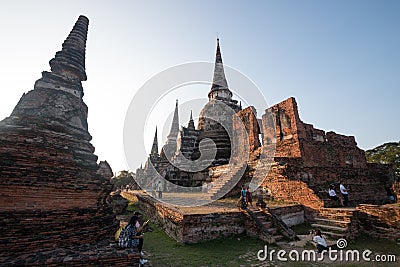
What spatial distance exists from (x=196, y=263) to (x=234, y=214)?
2559 mm

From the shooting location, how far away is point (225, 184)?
12.2 metres

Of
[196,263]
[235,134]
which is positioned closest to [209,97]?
[235,134]

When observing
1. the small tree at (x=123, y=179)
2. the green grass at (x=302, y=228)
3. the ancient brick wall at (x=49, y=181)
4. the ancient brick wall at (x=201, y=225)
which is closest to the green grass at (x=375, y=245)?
the green grass at (x=302, y=228)

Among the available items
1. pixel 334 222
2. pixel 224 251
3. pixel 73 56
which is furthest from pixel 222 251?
pixel 73 56

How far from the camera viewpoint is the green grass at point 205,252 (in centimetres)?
510

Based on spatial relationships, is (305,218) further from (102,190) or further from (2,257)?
(2,257)

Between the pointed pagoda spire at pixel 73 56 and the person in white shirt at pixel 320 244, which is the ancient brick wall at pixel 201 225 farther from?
the pointed pagoda spire at pixel 73 56

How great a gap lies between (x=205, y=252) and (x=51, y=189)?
13.5 ft

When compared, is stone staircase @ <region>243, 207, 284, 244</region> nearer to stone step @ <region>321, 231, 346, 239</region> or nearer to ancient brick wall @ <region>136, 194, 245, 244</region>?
ancient brick wall @ <region>136, 194, 245, 244</region>

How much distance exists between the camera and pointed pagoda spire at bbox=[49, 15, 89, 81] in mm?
7496

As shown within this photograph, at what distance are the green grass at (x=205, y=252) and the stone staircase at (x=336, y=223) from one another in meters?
2.30

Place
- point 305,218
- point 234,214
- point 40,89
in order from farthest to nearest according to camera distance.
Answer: point 305,218 → point 234,214 → point 40,89

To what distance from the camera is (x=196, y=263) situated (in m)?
5.03

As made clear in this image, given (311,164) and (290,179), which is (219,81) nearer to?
(311,164)
